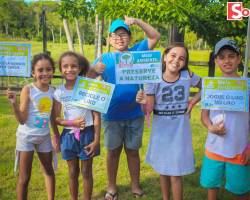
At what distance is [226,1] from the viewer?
3.44 metres

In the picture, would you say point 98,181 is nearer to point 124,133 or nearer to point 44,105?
point 124,133

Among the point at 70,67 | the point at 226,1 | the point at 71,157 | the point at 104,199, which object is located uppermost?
the point at 226,1

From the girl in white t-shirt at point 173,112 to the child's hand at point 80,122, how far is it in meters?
0.52

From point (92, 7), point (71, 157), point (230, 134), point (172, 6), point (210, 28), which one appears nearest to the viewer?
point (230, 134)

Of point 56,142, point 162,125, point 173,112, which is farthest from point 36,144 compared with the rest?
point 173,112

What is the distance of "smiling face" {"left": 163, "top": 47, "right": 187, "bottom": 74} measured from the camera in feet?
9.23

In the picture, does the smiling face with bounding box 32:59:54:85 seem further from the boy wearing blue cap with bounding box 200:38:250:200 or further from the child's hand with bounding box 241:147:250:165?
the child's hand with bounding box 241:147:250:165

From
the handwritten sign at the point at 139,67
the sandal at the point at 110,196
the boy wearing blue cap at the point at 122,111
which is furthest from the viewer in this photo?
the sandal at the point at 110,196

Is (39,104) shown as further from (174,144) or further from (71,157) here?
(174,144)

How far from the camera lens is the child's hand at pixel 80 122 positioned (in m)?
2.82

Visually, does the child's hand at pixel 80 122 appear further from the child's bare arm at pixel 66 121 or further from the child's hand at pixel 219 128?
the child's hand at pixel 219 128

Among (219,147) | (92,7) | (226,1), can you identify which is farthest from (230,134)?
(92,7)

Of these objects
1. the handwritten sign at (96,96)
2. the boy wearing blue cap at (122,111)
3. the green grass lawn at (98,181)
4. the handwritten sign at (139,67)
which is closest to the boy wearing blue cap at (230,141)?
the handwritten sign at (139,67)

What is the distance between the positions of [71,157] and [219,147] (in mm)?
1228
